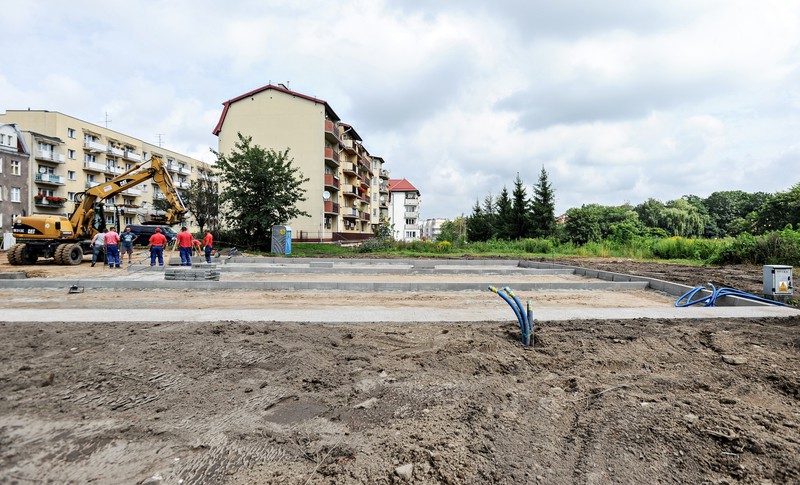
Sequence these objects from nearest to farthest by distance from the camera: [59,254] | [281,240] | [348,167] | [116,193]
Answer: [59,254]
[116,193]
[281,240]
[348,167]

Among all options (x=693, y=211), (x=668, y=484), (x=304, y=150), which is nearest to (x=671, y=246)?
(x=668, y=484)

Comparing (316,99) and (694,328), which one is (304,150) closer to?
(316,99)

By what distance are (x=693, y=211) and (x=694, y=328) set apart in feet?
236

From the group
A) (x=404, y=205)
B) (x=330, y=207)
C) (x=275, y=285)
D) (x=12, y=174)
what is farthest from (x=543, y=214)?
(x=404, y=205)

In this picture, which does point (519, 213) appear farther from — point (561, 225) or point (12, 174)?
point (12, 174)

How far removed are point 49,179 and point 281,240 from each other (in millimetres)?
42111

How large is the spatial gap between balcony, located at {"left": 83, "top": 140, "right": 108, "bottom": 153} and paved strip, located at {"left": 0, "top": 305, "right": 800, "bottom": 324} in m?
60.2

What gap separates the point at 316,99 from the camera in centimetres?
3944

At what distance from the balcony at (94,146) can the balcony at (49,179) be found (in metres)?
5.91

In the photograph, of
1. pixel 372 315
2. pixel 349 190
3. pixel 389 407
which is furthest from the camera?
pixel 349 190

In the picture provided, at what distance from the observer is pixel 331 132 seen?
1628 inches

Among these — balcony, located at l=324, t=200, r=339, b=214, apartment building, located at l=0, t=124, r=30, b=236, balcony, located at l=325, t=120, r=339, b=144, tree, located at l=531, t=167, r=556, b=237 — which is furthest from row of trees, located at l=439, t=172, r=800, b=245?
apartment building, located at l=0, t=124, r=30, b=236

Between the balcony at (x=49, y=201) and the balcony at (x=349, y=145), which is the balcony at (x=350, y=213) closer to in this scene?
the balcony at (x=349, y=145)

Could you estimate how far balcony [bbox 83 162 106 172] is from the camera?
55188mm
